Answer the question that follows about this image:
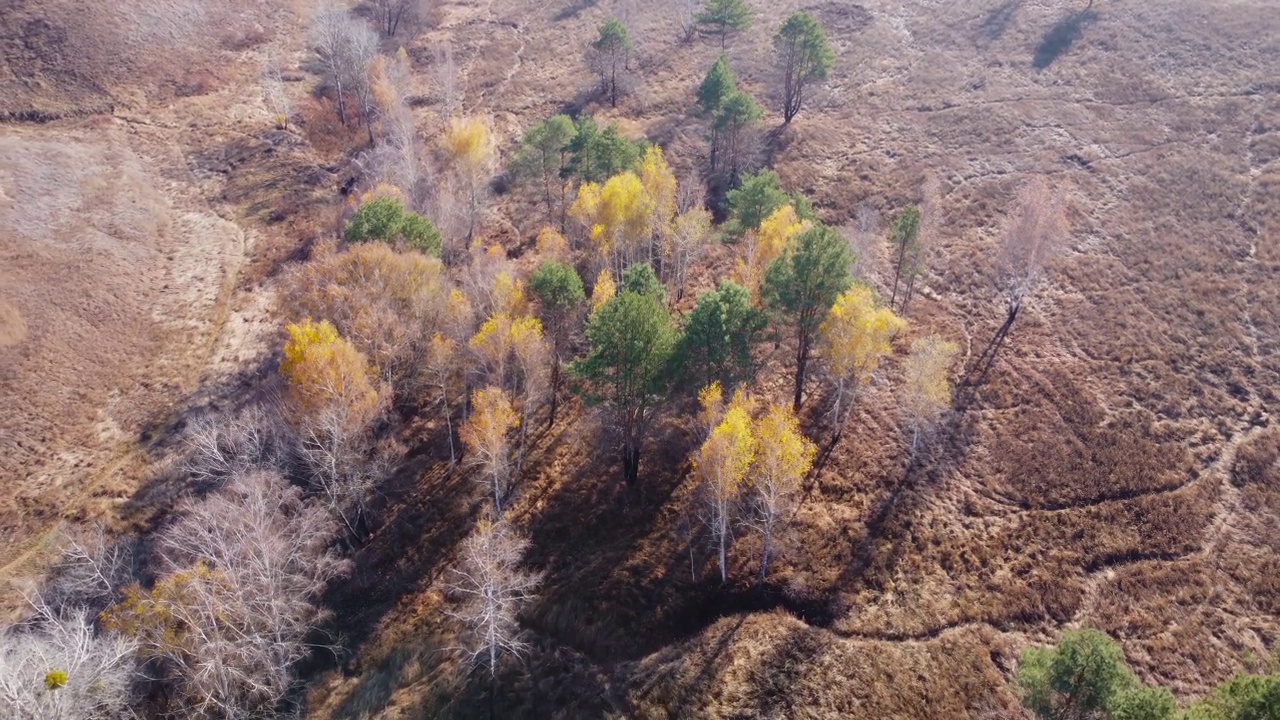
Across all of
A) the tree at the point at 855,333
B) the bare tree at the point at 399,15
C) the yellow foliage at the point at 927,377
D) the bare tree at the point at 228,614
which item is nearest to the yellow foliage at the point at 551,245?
the tree at the point at 855,333

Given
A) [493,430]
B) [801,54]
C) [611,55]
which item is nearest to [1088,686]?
[493,430]

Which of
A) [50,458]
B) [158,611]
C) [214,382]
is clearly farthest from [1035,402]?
[50,458]

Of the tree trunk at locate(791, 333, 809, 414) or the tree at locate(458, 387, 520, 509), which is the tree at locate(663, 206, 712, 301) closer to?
the tree trunk at locate(791, 333, 809, 414)

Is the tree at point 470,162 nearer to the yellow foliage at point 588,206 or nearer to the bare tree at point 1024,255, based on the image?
the yellow foliage at point 588,206

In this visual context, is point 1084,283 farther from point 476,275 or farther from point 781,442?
point 476,275

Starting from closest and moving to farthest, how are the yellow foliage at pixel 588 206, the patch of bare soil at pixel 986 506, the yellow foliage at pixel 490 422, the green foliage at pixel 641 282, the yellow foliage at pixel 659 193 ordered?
the patch of bare soil at pixel 986 506 → the yellow foliage at pixel 490 422 → the green foliage at pixel 641 282 → the yellow foliage at pixel 588 206 → the yellow foliage at pixel 659 193

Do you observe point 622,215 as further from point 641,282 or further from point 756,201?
point 641,282

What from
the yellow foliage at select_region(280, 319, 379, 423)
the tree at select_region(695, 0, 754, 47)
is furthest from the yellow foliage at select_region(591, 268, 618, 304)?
the tree at select_region(695, 0, 754, 47)
